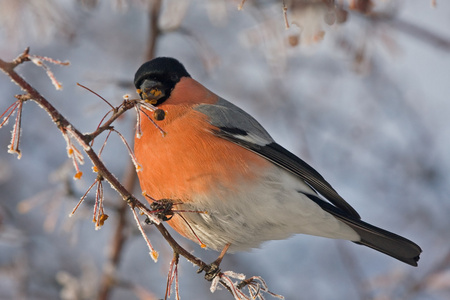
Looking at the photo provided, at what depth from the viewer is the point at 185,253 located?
2.15 metres

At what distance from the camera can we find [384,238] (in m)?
3.22

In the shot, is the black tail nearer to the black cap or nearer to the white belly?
the white belly

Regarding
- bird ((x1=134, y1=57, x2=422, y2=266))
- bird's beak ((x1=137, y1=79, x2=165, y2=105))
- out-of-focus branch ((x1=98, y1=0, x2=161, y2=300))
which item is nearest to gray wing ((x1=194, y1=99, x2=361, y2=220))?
bird ((x1=134, y1=57, x2=422, y2=266))

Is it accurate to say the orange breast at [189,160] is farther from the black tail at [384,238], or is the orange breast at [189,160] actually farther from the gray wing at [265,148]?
the black tail at [384,238]

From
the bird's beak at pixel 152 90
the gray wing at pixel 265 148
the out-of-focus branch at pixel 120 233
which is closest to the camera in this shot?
the bird's beak at pixel 152 90

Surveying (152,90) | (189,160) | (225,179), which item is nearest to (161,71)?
(152,90)

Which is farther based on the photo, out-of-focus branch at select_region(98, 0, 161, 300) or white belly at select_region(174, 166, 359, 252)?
out-of-focus branch at select_region(98, 0, 161, 300)

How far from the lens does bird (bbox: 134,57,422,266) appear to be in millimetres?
2779

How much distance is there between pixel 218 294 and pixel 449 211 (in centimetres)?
324

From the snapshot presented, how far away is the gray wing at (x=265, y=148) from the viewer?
3.10 m

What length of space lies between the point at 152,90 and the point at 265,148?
2.39 feet

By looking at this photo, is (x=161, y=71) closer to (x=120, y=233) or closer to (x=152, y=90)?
(x=152, y=90)

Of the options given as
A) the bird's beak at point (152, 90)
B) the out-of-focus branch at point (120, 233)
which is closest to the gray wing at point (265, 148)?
the bird's beak at point (152, 90)

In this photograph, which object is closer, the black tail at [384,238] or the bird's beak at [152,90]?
the bird's beak at [152,90]
